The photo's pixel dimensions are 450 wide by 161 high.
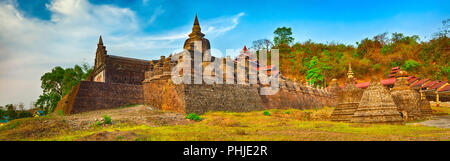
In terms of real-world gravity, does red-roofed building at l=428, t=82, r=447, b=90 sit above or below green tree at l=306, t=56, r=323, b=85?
below

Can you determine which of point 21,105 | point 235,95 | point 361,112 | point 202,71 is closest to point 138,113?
point 202,71

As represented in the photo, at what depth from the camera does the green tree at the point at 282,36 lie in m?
60.2

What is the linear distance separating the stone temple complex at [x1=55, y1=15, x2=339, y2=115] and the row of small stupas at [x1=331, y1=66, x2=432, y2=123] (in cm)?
556

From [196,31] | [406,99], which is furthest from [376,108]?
[196,31]

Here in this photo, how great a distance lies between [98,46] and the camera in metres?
23.5

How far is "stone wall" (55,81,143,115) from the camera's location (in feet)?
47.6

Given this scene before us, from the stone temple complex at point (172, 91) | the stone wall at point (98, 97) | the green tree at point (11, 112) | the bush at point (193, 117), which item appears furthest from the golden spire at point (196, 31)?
the green tree at point (11, 112)

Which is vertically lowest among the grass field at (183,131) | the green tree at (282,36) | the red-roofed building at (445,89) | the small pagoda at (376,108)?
the grass field at (183,131)

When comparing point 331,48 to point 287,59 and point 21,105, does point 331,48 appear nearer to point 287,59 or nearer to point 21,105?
point 287,59

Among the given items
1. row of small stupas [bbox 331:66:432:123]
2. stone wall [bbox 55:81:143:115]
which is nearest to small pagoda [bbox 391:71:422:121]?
row of small stupas [bbox 331:66:432:123]

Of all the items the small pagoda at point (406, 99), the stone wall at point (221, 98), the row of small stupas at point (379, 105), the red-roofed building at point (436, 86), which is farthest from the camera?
the red-roofed building at point (436, 86)

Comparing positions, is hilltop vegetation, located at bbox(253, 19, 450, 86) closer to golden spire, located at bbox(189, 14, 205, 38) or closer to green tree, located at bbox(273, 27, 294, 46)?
green tree, located at bbox(273, 27, 294, 46)

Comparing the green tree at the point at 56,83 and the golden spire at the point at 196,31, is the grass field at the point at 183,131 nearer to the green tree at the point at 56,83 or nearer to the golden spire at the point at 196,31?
the golden spire at the point at 196,31

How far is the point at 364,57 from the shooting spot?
52.7 metres
